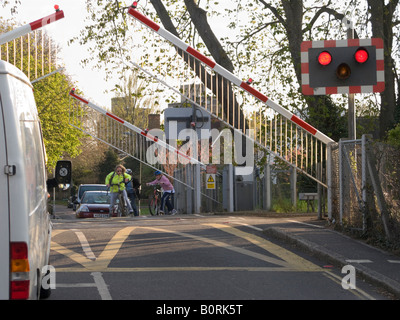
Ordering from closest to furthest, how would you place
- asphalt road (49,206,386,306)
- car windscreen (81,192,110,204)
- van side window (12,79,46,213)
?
van side window (12,79,46,213), asphalt road (49,206,386,306), car windscreen (81,192,110,204)

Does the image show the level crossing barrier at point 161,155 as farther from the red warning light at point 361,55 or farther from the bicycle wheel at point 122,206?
the red warning light at point 361,55

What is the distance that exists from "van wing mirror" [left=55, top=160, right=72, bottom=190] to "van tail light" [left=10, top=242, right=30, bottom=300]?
330 cm

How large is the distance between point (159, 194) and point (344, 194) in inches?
612

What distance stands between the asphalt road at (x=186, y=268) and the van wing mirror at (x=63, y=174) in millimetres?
A: 1140

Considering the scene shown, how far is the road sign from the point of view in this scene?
12117 mm

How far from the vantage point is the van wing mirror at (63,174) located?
8.34 meters

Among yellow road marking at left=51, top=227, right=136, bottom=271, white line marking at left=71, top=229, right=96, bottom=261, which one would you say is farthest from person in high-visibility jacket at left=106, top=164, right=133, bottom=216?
yellow road marking at left=51, top=227, right=136, bottom=271

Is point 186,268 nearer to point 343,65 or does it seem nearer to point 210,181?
point 343,65

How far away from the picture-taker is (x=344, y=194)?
545 inches

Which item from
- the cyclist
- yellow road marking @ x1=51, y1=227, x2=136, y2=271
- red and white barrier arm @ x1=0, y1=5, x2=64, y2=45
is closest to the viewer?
yellow road marking @ x1=51, y1=227, x2=136, y2=271

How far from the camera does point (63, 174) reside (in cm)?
836

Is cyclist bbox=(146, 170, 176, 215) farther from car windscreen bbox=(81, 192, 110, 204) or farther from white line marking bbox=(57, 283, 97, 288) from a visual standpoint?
white line marking bbox=(57, 283, 97, 288)

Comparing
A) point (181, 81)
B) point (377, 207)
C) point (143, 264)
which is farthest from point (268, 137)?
point (143, 264)

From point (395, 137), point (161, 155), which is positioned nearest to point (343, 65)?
point (395, 137)
